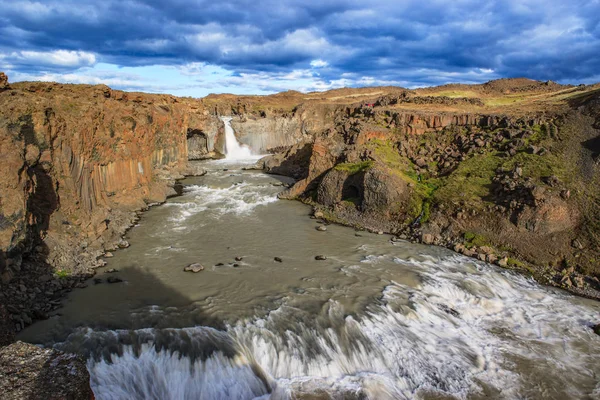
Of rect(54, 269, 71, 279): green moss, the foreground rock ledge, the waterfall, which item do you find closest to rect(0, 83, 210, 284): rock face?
rect(54, 269, 71, 279): green moss

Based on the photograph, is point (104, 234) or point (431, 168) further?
point (431, 168)

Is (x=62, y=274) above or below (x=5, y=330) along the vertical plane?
below

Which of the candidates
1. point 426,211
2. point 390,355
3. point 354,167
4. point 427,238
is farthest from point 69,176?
point 426,211

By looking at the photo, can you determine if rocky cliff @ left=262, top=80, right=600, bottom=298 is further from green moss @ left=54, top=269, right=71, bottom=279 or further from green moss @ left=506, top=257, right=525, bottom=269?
green moss @ left=54, top=269, right=71, bottom=279

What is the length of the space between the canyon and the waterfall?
1430 cm

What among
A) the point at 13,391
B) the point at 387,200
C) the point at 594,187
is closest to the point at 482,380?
the point at 13,391

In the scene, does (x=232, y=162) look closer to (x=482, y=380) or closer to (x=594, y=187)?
(x=594, y=187)

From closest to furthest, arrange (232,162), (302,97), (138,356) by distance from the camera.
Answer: (138,356), (232,162), (302,97)

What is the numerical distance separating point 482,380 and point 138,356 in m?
10.7

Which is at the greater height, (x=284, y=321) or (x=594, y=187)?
(x=594, y=187)

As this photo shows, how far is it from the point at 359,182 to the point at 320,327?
14.4m

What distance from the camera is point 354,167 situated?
27203mm

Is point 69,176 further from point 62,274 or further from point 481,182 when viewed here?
point 481,182

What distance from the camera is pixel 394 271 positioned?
1792 centimetres
